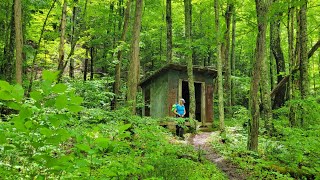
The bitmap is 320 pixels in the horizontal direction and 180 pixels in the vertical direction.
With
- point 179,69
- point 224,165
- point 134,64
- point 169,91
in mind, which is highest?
point 179,69

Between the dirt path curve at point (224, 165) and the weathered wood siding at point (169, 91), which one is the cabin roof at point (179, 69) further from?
the dirt path curve at point (224, 165)

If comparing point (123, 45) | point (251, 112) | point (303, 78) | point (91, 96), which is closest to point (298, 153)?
point (251, 112)

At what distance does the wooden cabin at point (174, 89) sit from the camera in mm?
16047

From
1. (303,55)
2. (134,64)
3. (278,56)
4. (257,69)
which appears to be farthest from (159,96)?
(257,69)

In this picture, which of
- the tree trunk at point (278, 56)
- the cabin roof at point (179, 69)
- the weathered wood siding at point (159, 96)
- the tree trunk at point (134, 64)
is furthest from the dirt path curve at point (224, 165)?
the tree trunk at point (278, 56)

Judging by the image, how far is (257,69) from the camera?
26.0 feet

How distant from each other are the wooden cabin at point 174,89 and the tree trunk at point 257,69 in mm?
7802

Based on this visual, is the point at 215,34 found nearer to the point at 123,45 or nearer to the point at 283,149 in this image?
the point at 123,45

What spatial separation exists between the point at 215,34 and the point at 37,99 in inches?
408

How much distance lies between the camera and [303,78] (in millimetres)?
10711

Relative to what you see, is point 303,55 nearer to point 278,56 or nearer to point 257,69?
point 257,69

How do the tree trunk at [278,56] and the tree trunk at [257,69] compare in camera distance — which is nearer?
the tree trunk at [257,69]

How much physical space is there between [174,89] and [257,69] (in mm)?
8457

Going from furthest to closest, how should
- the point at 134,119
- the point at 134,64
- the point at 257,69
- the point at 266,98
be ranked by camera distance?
the point at 266,98
the point at 134,64
the point at 134,119
the point at 257,69
